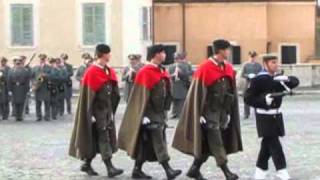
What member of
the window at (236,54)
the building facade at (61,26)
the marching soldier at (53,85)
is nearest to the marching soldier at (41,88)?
the marching soldier at (53,85)

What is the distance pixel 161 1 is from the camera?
44750 mm

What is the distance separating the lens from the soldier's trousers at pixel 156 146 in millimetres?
12430

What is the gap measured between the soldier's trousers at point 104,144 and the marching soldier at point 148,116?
239mm

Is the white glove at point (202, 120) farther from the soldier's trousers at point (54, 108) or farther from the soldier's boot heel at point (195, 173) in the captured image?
the soldier's trousers at point (54, 108)

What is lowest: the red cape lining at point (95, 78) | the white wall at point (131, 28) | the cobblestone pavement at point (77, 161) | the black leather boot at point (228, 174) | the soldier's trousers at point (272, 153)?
the cobblestone pavement at point (77, 161)

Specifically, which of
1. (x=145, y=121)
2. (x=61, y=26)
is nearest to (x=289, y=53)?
(x=61, y=26)

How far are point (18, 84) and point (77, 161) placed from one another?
9920 mm

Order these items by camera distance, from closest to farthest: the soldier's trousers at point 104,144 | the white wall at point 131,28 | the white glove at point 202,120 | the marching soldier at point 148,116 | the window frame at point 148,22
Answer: the white glove at point 202,120 → the marching soldier at point 148,116 → the soldier's trousers at point 104,144 → the white wall at point 131,28 → the window frame at point 148,22

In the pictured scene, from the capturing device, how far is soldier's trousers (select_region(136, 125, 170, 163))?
40.8ft

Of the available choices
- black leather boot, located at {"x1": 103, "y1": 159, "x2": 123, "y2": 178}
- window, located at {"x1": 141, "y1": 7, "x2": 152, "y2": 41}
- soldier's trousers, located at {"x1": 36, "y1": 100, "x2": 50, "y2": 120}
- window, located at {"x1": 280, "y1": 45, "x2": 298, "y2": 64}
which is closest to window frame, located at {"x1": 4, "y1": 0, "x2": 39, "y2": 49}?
window, located at {"x1": 141, "y1": 7, "x2": 152, "y2": 41}

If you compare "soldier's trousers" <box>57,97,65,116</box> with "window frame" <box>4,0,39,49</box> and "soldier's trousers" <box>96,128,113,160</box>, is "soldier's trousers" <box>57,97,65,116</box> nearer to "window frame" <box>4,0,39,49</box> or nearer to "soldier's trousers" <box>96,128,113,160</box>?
"soldier's trousers" <box>96,128,113,160</box>

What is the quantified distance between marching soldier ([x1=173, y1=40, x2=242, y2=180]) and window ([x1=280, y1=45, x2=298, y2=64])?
33402mm

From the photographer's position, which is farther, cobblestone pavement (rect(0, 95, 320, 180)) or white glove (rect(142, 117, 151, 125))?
cobblestone pavement (rect(0, 95, 320, 180))

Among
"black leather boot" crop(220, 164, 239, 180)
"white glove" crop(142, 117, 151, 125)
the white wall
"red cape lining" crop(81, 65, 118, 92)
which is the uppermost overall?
the white wall
